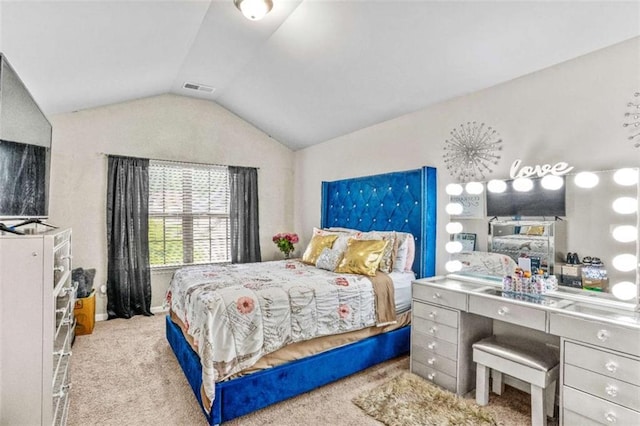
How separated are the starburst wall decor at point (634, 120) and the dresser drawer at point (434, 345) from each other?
1.74m

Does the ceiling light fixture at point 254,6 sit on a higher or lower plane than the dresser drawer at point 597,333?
higher

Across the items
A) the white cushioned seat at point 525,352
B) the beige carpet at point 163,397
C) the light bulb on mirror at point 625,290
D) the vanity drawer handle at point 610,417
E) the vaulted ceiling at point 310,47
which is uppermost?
the vaulted ceiling at point 310,47

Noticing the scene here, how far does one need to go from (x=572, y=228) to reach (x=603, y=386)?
1.00 m

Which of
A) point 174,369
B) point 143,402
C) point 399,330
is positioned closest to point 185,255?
point 174,369

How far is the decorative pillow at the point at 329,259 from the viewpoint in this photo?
326 centimetres

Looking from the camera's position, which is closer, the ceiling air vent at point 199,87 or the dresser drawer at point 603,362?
the dresser drawer at point 603,362

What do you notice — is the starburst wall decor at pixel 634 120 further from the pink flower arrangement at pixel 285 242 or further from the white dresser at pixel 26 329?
the pink flower arrangement at pixel 285 242

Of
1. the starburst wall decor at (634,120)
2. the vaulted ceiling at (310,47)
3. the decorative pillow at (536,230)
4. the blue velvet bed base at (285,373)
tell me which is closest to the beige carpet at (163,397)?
the blue velvet bed base at (285,373)

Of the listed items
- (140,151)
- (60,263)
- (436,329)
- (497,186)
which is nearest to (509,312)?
(436,329)

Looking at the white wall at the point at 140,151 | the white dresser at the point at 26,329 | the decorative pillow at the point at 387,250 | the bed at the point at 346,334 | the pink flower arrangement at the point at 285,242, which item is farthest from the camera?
the pink flower arrangement at the point at 285,242

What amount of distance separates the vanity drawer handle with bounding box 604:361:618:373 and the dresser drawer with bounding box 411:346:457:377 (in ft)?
2.96

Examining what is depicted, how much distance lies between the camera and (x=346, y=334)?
2.62m

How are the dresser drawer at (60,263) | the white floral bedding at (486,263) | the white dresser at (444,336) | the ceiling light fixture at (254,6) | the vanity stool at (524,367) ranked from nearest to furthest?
the dresser drawer at (60,263), the vanity stool at (524,367), the ceiling light fixture at (254,6), the white dresser at (444,336), the white floral bedding at (486,263)

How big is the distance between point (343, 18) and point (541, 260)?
7.66 feet
